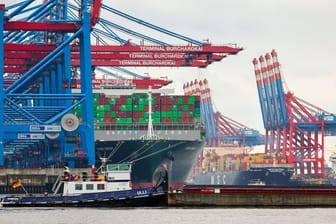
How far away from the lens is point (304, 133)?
179 m

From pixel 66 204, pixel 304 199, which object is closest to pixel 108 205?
pixel 66 204

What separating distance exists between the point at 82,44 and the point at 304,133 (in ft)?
271

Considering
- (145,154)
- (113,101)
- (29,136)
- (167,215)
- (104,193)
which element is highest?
(113,101)

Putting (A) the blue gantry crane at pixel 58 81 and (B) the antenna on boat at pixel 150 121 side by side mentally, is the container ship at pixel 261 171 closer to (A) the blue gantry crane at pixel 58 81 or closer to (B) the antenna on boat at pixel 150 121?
(B) the antenna on boat at pixel 150 121

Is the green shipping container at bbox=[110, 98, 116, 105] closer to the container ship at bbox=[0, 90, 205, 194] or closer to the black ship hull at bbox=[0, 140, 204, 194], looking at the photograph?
the container ship at bbox=[0, 90, 205, 194]

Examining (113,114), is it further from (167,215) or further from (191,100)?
(167,215)

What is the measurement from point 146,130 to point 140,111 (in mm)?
2414

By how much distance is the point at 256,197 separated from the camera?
75.4 meters

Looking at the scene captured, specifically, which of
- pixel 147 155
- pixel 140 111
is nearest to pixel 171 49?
pixel 140 111

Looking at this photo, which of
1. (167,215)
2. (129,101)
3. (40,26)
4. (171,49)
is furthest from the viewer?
(129,101)

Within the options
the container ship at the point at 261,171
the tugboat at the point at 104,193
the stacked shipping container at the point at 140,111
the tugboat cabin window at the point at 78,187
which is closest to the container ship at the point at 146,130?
the stacked shipping container at the point at 140,111

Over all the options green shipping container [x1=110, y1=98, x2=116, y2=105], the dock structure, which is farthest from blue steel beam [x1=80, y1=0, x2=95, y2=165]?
the dock structure

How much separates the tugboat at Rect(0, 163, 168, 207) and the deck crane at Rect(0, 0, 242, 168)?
86.8ft

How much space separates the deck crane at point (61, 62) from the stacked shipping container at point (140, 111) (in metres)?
4.74
